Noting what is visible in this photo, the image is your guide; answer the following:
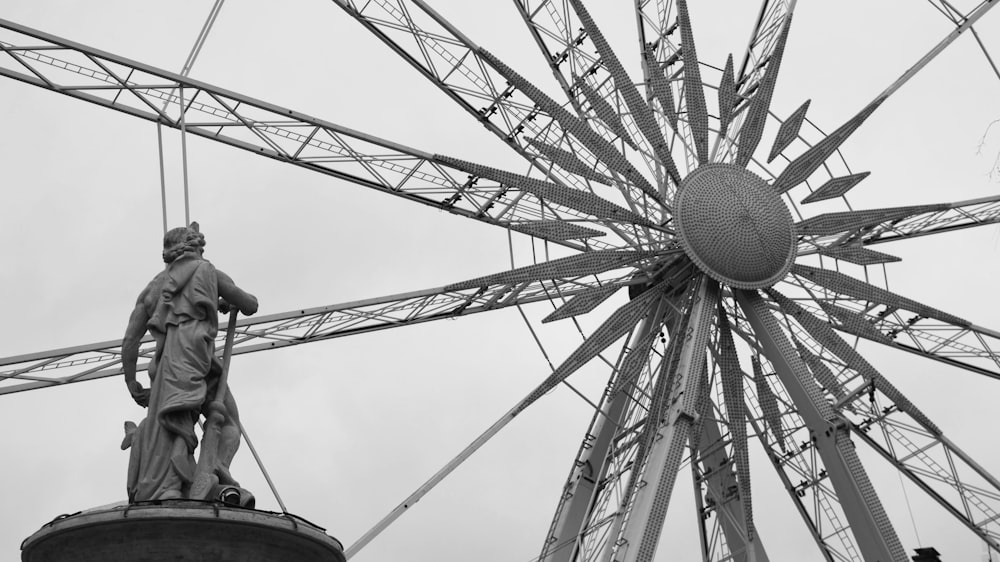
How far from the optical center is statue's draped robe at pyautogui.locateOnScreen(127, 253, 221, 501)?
11.9 meters

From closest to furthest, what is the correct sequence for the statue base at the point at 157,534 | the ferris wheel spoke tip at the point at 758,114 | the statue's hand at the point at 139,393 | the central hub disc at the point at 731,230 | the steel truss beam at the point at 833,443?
the statue base at the point at 157,534
the statue's hand at the point at 139,393
the steel truss beam at the point at 833,443
the central hub disc at the point at 731,230
the ferris wheel spoke tip at the point at 758,114

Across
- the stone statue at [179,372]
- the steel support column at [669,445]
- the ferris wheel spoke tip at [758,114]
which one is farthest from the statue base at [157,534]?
the ferris wheel spoke tip at [758,114]

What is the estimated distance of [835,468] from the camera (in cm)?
1970

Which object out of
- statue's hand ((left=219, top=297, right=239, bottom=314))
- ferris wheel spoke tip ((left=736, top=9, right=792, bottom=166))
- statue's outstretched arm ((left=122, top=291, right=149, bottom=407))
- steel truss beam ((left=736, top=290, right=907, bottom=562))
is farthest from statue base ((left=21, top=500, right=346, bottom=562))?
ferris wheel spoke tip ((left=736, top=9, right=792, bottom=166))

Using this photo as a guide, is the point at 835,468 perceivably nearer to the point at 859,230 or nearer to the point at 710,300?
the point at 710,300

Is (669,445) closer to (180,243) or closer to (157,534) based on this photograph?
(180,243)

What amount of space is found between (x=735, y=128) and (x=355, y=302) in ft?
22.9

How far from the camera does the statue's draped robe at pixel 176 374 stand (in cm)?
1192

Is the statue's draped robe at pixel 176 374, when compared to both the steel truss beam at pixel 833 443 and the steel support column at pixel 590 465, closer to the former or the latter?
the steel support column at pixel 590 465

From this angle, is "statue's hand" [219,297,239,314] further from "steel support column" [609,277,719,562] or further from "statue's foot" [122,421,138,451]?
"steel support column" [609,277,719,562]

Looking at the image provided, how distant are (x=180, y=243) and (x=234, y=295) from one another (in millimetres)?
730

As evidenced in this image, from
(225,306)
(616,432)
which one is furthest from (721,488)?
(225,306)

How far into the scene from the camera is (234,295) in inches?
A: 510

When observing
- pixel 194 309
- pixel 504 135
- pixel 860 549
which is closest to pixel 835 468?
pixel 860 549
